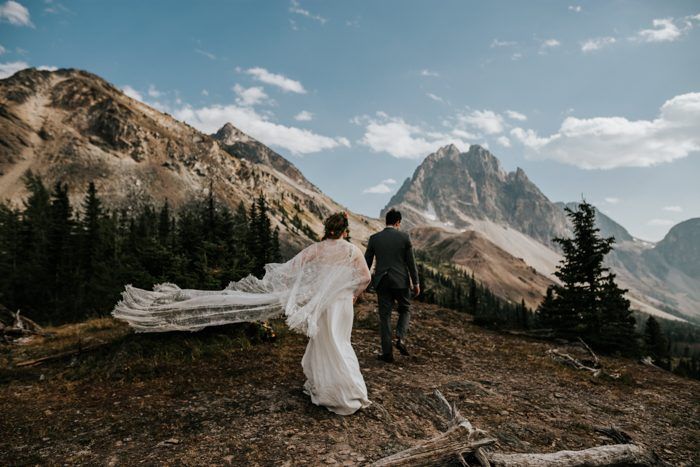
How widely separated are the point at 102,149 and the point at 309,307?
546 feet

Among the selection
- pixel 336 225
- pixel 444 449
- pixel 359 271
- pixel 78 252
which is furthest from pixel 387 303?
pixel 78 252

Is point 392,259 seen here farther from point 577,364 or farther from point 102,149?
point 102,149

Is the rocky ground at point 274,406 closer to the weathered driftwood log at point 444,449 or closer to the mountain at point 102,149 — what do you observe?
the weathered driftwood log at point 444,449

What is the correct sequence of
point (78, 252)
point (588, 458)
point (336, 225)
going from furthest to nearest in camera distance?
point (78, 252) → point (336, 225) → point (588, 458)

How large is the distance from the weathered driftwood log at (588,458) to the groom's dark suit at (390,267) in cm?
449

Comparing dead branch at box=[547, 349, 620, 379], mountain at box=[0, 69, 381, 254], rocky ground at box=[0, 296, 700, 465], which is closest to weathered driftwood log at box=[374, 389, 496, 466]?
rocky ground at box=[0, 296, 700, 465]

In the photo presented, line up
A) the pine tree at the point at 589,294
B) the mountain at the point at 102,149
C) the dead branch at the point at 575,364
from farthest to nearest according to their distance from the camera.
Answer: the mountain at the point at 102,149 → the pine tree at the point at 589,294 → the dead branch at the point at 575,364

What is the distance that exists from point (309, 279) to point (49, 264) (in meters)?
44.9

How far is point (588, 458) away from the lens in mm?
4371

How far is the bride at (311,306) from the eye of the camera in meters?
5.99

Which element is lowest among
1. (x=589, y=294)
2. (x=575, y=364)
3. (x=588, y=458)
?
(x=575, y=364)

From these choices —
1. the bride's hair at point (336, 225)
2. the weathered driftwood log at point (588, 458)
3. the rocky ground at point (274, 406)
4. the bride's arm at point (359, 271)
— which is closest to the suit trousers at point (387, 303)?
the rocky ground at point (274, 406)

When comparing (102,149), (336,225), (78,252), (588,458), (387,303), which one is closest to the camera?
(588,458)

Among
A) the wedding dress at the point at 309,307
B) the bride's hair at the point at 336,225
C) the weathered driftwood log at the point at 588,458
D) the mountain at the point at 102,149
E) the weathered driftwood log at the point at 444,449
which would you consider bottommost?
the weathered driftwood log at the point at 588,458
